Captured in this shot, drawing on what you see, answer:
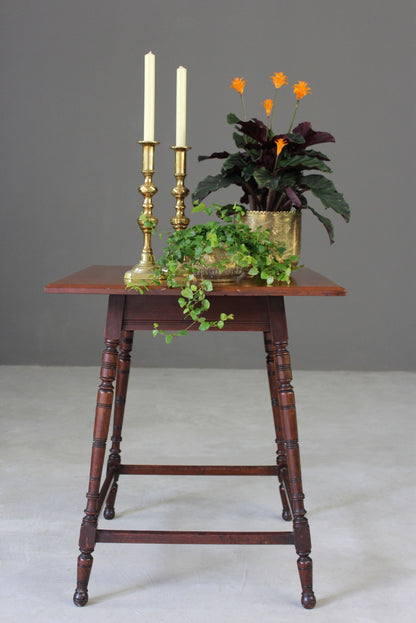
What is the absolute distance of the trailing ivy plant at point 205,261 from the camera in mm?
1849

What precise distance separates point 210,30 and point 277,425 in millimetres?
3579

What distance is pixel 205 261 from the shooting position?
1.90 m

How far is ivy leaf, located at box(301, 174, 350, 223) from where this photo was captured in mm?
2035

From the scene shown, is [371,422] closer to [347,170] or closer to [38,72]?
[347,170]

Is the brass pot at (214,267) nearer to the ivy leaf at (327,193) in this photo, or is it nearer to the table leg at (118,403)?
the ivy leaf at (327,193)

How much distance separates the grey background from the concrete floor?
90cm

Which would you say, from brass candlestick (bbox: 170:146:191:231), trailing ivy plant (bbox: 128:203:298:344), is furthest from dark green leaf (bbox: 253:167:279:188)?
brass candlestick (bbox: 170:146:191:231)

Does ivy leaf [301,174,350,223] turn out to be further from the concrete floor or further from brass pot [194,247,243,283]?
the concrete floor

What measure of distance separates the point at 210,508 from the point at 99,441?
823 mm

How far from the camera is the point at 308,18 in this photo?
510 cm

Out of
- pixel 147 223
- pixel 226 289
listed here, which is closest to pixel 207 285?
pixel 226 289

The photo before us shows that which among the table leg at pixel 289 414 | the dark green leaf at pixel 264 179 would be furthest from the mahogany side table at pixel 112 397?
the dark green leaf at pixel 264 179

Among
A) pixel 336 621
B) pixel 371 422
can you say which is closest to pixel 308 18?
pixel 371 422

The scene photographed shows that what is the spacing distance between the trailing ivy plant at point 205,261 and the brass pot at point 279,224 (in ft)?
0.30
